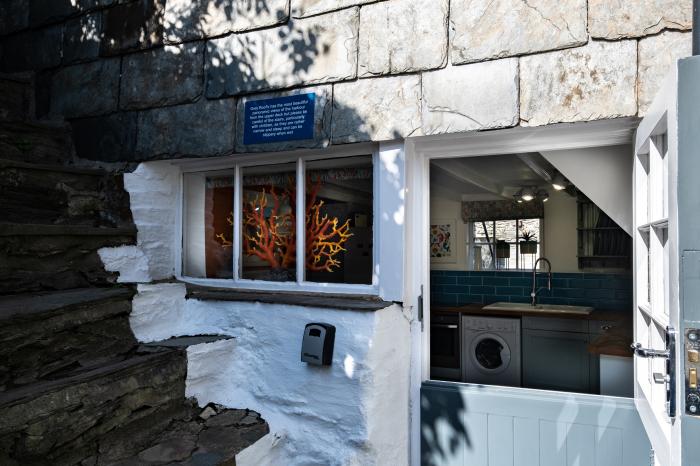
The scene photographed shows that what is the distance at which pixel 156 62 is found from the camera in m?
3.13

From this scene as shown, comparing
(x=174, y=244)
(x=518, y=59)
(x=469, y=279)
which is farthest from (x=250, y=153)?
(x=469, y=279)

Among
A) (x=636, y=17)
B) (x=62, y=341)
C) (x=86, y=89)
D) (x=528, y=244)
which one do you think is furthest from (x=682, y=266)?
(x=528, y=244)

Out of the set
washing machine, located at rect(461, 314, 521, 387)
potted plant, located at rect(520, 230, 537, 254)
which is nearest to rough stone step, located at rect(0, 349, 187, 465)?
washing machine, located at rect(461, 314, 521, 387)

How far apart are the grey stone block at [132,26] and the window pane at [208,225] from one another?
2.87 feet

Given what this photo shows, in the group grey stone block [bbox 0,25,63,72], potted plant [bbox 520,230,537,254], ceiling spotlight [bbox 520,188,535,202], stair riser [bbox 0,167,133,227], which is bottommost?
potted plant [bbox 520,230,537,254]

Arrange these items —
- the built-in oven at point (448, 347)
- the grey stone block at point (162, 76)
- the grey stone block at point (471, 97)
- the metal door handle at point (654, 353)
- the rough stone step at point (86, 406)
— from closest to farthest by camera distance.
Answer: the metal door handle at point (654, 353) → the rough stone step at point (86, 406) → the grey stone block at point (471, 97) → the grey stone block at point (162, 76) → the built-in oven at point (448, 347)

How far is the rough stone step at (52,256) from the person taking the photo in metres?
2.48

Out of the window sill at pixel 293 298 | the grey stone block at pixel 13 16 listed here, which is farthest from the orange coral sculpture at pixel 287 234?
the grey stone block at pixel 13 16

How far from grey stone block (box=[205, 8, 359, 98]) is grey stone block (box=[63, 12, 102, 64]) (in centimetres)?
96

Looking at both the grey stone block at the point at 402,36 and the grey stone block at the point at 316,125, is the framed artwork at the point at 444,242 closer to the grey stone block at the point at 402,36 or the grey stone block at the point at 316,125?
the grey stone block at the point at 316,125

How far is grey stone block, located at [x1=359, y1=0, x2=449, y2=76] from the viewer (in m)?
2.44

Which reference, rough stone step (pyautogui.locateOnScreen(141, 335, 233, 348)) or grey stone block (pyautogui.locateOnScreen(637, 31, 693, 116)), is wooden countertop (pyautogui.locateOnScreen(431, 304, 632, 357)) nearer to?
grey stone block (pyautogui.locateOnScreen(637, 31, 693, 116))

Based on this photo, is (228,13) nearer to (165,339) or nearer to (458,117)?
(458,117)

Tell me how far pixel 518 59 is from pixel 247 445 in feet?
7.06
